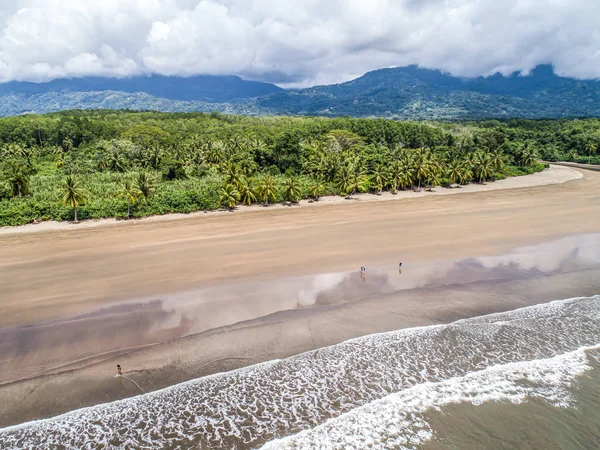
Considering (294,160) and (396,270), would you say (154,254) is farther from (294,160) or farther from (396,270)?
(294,160)

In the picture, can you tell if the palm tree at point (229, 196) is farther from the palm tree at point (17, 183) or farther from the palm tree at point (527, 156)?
the palm tree at point (527, 156)

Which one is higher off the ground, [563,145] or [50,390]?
[563,145]

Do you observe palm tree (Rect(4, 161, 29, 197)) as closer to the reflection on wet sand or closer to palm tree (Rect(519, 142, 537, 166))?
the reflection on wet sand

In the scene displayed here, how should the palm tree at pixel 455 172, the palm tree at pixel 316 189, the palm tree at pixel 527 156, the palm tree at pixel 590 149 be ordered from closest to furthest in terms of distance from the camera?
the palm tree at pixel 316 189 → the palm tree at pixel 455 172 → the palm tree at pixel 527 156 → the palm tree at pixel 590 149

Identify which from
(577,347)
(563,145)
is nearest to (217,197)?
(577,347)

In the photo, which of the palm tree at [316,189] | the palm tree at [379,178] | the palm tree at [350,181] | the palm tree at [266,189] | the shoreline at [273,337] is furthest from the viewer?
the palm tree at [379,178]

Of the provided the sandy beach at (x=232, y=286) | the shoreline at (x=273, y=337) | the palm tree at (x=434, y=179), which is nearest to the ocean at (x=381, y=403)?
the shoreline at (x=273, y=337)

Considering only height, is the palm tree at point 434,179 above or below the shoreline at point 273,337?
above
